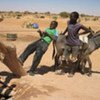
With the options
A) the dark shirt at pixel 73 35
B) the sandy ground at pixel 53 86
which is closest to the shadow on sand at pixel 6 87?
the sandy ground at pixel 53 86

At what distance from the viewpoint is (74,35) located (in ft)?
33.9

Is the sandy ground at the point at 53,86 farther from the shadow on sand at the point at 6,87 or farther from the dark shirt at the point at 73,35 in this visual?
the dark shirt at the point at 73,35

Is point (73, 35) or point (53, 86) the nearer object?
point (53, 86)

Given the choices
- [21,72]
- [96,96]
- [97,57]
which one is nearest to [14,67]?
[21,72]

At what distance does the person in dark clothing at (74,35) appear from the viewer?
402 inches

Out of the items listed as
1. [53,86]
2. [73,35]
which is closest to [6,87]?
[53,86]

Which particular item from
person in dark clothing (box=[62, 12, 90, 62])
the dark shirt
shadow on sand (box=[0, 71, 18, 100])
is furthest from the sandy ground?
the dark shirt

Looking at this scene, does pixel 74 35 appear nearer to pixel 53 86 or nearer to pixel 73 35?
pixel 73 35

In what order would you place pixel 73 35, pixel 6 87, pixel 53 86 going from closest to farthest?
Answer: pixel 53 86 < pixel 6 87 < pixel 73 35

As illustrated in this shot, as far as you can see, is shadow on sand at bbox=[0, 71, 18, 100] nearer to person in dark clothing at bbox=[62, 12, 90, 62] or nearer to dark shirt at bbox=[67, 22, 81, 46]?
person in dark clothing at bbox=[62, 12, 90, 62]

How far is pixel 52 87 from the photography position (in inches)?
365

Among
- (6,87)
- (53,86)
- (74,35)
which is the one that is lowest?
(6,87)

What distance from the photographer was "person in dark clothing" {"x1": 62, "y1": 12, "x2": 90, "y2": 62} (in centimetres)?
1021

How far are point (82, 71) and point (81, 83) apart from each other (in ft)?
3.93
